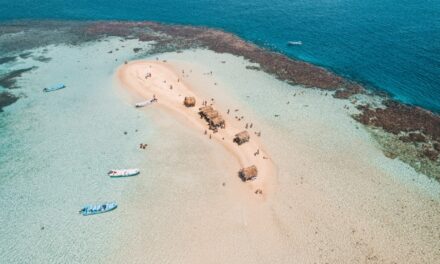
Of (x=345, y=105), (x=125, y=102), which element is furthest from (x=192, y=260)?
(x=345, y=105)

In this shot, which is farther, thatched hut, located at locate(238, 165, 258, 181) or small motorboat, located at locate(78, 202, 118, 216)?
thatched hut, located at locate(238, 165, 258, 181)

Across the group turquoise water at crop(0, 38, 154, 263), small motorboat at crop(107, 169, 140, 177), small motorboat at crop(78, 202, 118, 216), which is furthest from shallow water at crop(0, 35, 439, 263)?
small motorboat at crop(107, 169, 140, 177)

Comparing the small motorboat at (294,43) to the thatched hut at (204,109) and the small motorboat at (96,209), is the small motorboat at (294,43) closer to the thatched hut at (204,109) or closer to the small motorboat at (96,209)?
the thatched hut at (204,109)

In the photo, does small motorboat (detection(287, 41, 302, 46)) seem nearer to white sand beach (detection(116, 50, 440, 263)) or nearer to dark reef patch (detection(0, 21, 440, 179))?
dark reef patch (detection(0, 21, 440, 179))

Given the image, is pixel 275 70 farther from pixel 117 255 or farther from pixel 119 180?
pixel 117 255

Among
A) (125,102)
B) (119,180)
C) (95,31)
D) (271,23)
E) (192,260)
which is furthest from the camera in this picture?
(271,23)
